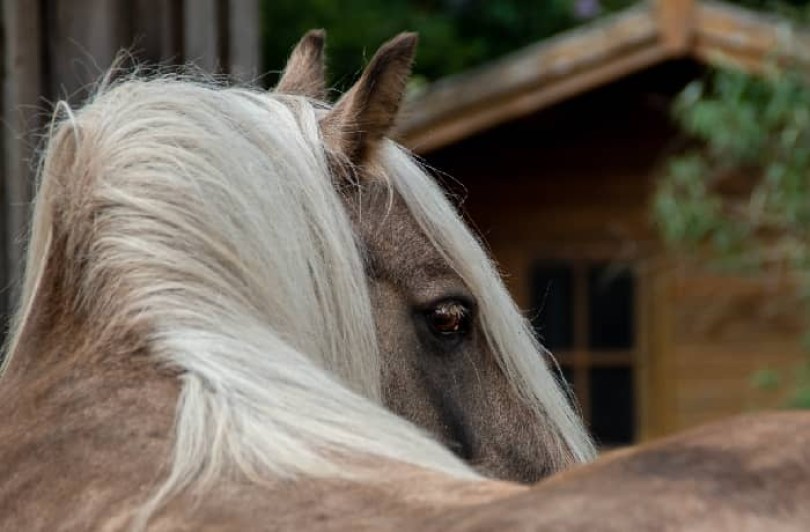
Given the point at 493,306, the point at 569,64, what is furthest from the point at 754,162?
the point at 493,306

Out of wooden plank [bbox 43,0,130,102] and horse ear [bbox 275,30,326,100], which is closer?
horse ear [bbox 275,30,326,100]

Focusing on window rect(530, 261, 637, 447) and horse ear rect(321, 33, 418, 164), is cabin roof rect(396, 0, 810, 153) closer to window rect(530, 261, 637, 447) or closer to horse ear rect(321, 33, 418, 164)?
window rect(530, 261, 637, 447)

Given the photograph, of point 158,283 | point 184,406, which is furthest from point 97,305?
point 184,406

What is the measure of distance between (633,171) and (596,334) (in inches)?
39.2

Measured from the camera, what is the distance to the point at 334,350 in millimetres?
1926

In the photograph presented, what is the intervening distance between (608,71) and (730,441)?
6923 millimetres

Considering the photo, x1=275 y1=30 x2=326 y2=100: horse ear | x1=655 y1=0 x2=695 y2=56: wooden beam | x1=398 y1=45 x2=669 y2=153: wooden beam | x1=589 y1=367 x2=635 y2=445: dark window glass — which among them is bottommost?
x1=589 y1=367 x2=635 y2=445: dark window glass

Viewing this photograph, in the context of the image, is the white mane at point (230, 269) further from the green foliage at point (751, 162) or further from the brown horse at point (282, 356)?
the green foliage at point (751, 162)

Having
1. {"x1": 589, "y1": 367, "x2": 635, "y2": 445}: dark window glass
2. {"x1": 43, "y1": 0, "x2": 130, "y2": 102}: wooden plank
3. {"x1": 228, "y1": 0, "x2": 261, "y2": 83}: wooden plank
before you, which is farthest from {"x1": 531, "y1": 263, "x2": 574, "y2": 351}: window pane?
{"x1": 43, "y1": 0, "x2": 130, "y2": 102}: wooden plank

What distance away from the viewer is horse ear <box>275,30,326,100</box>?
2.58 meters

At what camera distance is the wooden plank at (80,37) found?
3.52 m

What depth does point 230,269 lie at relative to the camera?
176cm

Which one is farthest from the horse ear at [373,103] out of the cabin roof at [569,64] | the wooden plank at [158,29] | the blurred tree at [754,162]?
the cabin roof at [569,64]

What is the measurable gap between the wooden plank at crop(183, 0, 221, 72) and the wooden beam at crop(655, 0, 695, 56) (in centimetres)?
454
